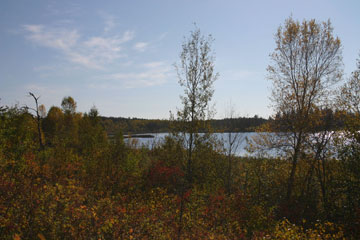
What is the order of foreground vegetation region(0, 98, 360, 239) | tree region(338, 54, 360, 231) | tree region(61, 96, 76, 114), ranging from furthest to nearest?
tree region(61, 96, 76, 114) < tree region(338, 54, 360, 231) < foreground vegetation region(0, 98, 360, 239)

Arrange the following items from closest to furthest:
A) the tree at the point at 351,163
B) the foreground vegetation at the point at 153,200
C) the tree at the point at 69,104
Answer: the foreground vegetation at the point at 153,200, the tree at the point at 351,163, the tree at the point at 69,104

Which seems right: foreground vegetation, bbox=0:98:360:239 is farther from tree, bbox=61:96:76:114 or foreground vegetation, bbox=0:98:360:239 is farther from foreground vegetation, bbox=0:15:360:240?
tree, bbox=61:96:76:114

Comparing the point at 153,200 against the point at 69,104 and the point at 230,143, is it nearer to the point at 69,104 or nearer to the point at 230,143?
the point at 230,143

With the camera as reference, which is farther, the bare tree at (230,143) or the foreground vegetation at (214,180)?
the bare tree at (230,143)

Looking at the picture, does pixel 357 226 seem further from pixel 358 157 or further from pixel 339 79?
pixel 339 79

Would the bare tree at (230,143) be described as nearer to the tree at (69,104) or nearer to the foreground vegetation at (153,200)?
the foreground vegetation at (153,200)

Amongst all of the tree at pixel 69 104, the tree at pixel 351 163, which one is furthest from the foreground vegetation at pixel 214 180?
the tree at pixel 69 104

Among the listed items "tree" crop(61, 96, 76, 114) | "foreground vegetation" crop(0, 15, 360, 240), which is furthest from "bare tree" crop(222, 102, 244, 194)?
"tree" crop(61, 96, 76, 114)

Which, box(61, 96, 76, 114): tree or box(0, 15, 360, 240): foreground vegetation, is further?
box(61, 96, 76, 114): tree

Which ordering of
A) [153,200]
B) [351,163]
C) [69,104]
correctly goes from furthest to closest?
[69,104], [153,200], [351,163]

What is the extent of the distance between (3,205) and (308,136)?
14.3 metres

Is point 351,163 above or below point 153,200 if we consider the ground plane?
above

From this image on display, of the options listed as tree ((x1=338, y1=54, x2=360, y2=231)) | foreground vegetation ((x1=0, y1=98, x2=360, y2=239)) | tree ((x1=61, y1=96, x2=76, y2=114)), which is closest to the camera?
foreground vegetation ((x1=0, y1=98, x2=360, y2=239))

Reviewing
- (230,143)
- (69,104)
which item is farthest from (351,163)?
(69,104)
